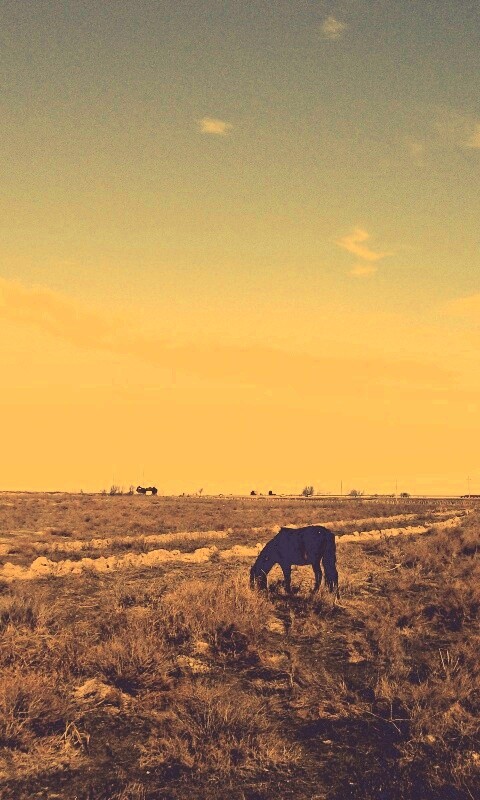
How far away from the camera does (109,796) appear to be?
17.3ft

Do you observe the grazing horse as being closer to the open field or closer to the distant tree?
the open field

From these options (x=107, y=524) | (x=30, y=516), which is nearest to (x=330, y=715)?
(x=107, y=524)

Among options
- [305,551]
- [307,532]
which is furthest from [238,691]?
[307,532]

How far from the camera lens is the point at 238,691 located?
7.81 meters

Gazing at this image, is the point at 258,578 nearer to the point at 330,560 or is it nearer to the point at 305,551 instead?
the point at 305,551

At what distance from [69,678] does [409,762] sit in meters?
4.59

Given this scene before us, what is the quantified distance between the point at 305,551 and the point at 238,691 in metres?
5.24

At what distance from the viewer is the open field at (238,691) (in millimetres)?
5609

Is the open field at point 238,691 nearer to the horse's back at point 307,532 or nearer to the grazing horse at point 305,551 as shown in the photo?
the grazing horse at point 305,551

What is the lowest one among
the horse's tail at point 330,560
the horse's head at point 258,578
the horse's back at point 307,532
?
the horse's head at point 258,578

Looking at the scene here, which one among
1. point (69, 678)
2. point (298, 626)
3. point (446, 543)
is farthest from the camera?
point (446, 543)

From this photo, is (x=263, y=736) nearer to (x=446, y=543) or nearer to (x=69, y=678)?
(x=69, y=678)

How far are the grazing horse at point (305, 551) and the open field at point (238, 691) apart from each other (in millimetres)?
597

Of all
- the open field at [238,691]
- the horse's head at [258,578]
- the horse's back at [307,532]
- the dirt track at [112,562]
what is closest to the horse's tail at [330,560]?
the horse's back at [307,532]
